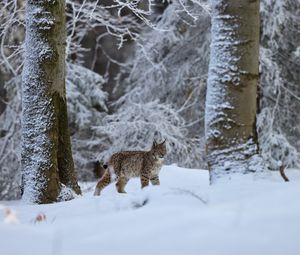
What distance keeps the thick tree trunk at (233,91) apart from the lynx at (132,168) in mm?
2431

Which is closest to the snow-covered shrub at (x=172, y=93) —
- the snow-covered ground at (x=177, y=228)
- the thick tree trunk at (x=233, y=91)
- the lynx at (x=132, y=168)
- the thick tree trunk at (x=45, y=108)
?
the lynx at (x=132, y=168)

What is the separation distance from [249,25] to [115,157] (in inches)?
132

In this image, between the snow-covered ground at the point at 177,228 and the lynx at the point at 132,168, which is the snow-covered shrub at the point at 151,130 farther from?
the snow-covered ground at the point at 177,228

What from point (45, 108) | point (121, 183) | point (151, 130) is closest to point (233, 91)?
point (45, 108)

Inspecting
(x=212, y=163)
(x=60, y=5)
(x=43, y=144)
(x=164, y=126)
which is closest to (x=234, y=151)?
(x=212, y=163)

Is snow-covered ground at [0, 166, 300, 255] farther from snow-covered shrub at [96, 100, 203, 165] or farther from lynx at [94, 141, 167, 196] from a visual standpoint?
snow-covered shrub at [96, 100, 203, 165]

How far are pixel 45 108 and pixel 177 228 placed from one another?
4471mm

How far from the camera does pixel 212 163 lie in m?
6.54

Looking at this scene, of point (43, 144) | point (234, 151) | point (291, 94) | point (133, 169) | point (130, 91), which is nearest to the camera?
point (234, 151)

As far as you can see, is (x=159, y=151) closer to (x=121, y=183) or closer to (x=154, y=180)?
(x=154, y=180)

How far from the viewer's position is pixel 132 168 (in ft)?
29.5

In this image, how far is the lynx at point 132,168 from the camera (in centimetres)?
892

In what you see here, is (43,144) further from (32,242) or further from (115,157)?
(32,242)

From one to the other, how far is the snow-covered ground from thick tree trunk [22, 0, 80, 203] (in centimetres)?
294
